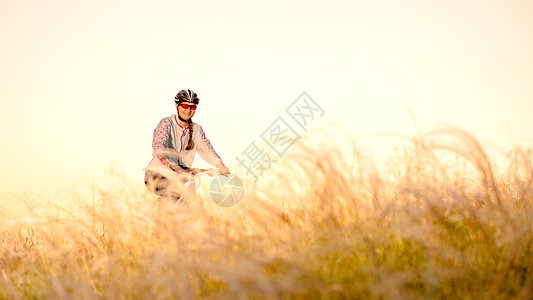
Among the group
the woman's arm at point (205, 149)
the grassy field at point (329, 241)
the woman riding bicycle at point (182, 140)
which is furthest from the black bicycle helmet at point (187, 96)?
the grassy field at point (329, 241)

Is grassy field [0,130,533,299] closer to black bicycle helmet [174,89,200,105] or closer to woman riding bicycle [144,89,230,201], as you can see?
woman riding bicycle [144,89,230,201]

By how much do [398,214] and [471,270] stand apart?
2.87ft

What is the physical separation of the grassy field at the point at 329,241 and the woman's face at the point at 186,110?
74.1 inches

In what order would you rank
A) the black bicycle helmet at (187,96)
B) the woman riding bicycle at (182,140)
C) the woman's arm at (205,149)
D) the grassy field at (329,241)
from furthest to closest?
1. the woman's arm at (205,149)
2. the black bicycle helmet at (187,96)
3. the woman riding bicycle at (182,140)
4. the grassy field at (329,241)

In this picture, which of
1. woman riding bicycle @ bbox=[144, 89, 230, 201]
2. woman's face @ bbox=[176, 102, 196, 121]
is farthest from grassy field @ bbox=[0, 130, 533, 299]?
woman's face @ bbox=[176, 102, 196, 121]

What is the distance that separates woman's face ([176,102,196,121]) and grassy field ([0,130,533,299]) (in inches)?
74.1

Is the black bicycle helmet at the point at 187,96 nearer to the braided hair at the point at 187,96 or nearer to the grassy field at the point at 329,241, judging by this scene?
the braided hair at the point at 187,96

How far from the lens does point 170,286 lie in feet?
11.3

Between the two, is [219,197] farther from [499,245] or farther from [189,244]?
[499,245]

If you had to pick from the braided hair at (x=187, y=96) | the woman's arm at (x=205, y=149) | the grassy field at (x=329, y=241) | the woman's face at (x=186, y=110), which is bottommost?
the grassy field at (x=329, y=241)

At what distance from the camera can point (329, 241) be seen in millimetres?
3682

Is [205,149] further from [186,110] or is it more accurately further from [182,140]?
[186,110]

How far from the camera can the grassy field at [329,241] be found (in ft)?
10.4

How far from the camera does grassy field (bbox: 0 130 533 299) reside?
3170 mm
